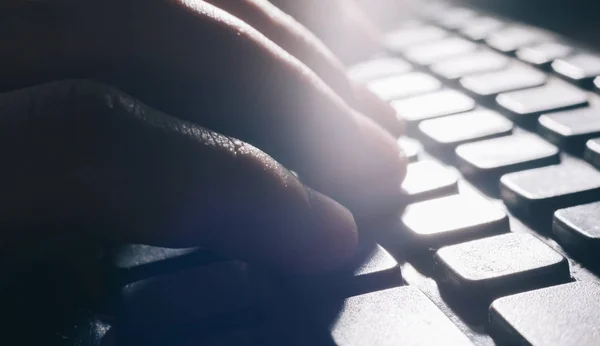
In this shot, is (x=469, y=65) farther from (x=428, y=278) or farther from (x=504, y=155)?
(x=428, y=278)

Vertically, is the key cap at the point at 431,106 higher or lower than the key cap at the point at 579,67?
lower

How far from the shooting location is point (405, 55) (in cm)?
100

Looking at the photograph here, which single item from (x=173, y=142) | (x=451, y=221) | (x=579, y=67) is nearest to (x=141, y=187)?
(x=173, y=142)

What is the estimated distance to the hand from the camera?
466 millimetres

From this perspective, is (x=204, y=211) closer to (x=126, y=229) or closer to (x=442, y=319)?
(x=126, y=229)

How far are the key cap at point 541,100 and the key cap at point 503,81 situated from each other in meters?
0.02

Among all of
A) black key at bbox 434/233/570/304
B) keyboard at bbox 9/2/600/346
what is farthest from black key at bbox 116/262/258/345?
black key at bbox 434/233/570/304

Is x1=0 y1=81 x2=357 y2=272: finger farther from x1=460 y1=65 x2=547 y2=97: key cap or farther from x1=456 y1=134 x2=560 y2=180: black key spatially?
x1=460 y1=65 x2=547 y2=97: key cap

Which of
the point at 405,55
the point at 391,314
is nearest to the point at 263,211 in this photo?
the point at 391,314

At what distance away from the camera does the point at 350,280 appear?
473mm

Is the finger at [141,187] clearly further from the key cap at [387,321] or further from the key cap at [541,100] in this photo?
the key cap at [541,100]

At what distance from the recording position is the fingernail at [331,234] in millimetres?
481

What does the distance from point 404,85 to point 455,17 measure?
1.16 ft

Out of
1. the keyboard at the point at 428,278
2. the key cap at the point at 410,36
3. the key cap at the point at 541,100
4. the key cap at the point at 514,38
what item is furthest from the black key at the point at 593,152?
the key cap at the point at 410,36
